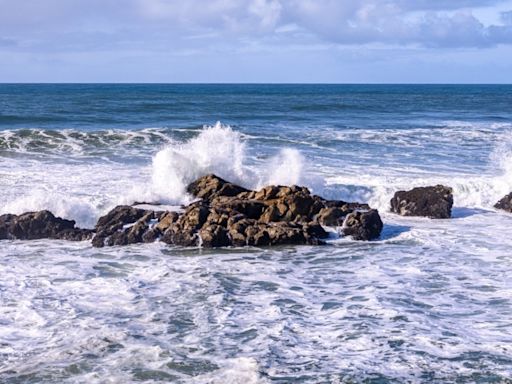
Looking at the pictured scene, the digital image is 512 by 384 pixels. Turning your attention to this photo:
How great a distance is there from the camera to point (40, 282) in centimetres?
1102

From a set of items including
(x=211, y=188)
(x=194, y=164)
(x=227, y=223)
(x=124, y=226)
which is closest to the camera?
(x=227, y=223)

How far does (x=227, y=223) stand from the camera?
13.7 metres

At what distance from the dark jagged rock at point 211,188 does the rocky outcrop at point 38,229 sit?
2.95 meters

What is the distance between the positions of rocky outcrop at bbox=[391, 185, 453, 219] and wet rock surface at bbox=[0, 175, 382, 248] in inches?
68.8

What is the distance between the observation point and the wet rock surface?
44.1ft

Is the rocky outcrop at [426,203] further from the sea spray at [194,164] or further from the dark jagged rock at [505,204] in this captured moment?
the sea spray at [194,164]

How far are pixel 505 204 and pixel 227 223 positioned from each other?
7.09 meters

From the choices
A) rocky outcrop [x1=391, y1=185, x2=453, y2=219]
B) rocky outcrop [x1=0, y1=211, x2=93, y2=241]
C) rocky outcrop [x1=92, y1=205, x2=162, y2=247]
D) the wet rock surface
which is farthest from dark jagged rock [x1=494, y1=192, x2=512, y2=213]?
rocky outcrop [x1=0, y1=211, x2=93, y2=241]

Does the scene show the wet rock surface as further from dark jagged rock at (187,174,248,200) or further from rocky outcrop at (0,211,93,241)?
Result: dark jagged rock at (187,174,248,200)

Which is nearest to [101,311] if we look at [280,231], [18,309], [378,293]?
[18,309]

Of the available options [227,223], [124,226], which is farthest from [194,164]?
[227,223]

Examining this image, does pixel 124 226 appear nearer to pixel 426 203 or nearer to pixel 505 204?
pixel 426 203

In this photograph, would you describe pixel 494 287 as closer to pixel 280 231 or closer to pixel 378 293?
pixel 378 293

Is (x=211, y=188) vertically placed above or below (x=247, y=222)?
above
